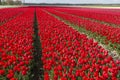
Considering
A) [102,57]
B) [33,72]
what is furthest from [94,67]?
[33,72]

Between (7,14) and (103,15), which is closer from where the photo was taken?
(7,14)

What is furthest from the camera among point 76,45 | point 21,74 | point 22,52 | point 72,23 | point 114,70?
point 72,23

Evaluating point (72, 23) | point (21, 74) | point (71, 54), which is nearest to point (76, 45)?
point (71, 54)

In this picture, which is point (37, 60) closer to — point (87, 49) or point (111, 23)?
point (87, 49)

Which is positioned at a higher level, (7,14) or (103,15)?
(103,15)

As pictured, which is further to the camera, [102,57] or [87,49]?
[87,49]

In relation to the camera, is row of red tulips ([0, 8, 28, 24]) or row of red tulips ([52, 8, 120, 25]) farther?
row of red tulips ([52, 8, 120, 25])

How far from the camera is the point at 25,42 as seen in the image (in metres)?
7.91

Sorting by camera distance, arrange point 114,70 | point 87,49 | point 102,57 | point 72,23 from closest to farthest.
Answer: point 114,70
point 102,57
point 87,49
point 72,23

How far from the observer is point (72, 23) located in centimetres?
1997

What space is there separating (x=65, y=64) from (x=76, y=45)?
7.43ft

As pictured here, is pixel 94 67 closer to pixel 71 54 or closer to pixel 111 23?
pixel 71 54

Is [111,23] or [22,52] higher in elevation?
[22,52]

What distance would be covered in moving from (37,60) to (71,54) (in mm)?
1611
